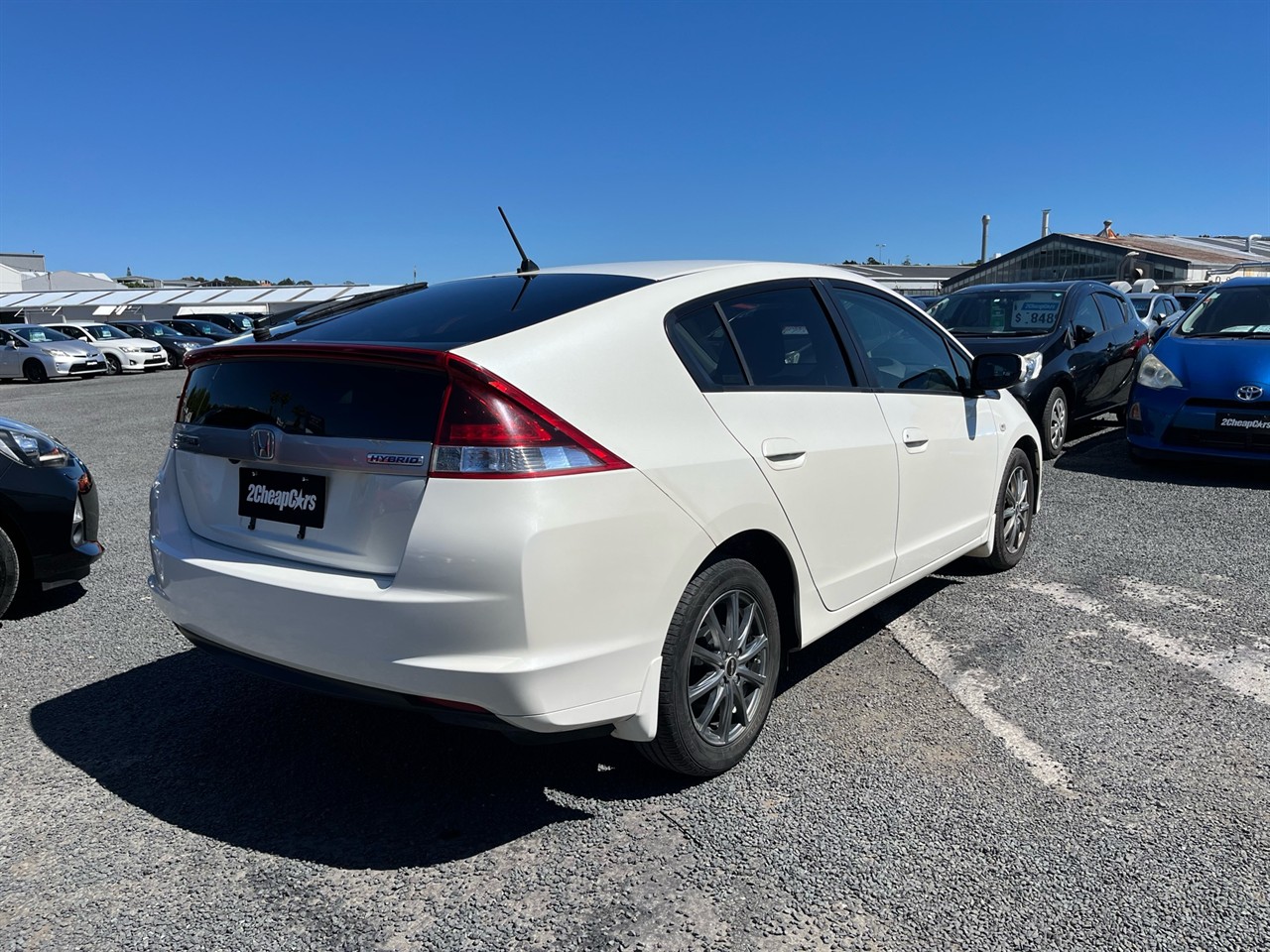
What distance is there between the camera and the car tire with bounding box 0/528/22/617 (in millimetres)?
4539

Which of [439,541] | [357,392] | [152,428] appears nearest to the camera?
[439,541]

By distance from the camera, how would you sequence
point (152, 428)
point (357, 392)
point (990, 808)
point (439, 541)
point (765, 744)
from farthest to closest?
point (152, 428) → point (765, 744) → point (990, 808) → point (357, 392) → point (439, 541)

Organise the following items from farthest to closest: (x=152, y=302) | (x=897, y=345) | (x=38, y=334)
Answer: (x=152, y=302), (x=38, y=334), (x=897, y=345)

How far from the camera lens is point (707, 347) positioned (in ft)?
10.2

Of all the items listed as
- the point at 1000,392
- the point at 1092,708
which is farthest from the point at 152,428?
the point at 1092,708

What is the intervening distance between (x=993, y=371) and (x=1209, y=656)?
61.1 inches

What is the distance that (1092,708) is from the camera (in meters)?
3.59

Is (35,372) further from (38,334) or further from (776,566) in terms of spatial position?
(776,566)

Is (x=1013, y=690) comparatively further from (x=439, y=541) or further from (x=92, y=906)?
(x=92, y=906)

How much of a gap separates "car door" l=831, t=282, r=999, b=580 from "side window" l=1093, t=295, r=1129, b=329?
626cm

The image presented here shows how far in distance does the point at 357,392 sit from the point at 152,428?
1213 centimetres

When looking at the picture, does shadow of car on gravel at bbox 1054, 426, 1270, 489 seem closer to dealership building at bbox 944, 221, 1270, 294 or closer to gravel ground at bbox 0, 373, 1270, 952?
gravel ground at bbox 0, 373, 1270, 952

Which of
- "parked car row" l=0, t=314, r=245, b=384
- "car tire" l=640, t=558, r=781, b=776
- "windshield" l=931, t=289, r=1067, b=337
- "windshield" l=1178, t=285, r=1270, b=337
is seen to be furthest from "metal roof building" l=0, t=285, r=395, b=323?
"car tire" l=640, t=558, r=781, b=776

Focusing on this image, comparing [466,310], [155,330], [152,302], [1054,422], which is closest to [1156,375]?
[1054,422]
